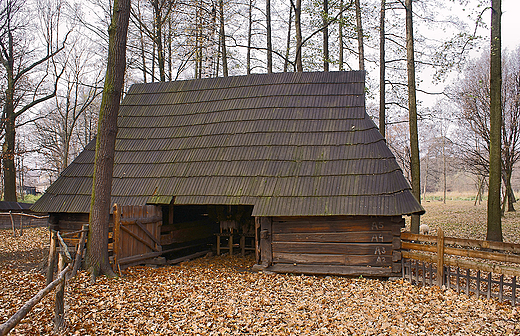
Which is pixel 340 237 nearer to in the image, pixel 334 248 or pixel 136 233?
pixel 334 248

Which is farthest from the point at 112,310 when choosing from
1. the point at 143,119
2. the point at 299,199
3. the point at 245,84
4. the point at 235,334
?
the point at 245,84

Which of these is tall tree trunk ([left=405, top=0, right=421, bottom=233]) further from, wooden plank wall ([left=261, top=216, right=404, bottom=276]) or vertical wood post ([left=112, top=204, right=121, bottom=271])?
vertical wood post ([left=112, top=204, right=121, bottom=271])

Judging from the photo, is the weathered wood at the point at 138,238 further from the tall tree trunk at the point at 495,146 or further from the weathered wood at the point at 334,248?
the tall tree trunk at the point at 495,146

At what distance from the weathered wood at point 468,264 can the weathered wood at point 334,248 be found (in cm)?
48

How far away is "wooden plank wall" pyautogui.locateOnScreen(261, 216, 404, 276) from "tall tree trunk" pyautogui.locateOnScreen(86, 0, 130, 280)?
3833 mm

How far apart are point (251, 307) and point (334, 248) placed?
2925 millimetres

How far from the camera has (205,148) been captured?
10797 mm

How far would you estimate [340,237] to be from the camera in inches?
340

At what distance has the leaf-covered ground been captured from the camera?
17.9 feet

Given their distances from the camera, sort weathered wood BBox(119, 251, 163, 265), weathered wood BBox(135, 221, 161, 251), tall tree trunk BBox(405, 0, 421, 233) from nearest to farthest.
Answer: weathered wood BBox(119, 251, 163, 265) → weathered wood BBox(135, 221, 161, 251) → tall tree trunk BBox(405, 0, 421, 233)

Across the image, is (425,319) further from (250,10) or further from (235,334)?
(250,10)

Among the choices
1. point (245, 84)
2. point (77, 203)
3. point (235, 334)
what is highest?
point (245, 84)

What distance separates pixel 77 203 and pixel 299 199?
5799mm

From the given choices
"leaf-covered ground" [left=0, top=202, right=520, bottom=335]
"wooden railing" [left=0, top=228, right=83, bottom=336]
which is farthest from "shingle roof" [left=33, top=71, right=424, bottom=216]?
"wooden railing" [left=0, top=228, right=83, bottom=336]
